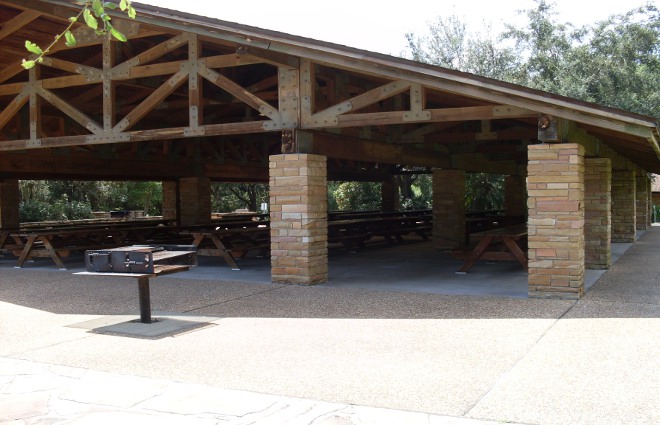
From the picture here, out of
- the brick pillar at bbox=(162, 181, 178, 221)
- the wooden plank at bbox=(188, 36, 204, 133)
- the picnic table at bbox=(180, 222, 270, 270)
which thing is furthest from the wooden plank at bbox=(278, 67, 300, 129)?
the brick pillar at bbox=(162, 181, 178, 221)

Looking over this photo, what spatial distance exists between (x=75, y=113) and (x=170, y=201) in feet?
→ 29.3

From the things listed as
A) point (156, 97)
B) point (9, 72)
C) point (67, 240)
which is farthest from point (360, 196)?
point (156, 97)

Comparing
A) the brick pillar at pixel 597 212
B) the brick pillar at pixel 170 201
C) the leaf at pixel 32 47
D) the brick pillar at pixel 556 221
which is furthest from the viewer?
the brick pillar at pixel 170 201

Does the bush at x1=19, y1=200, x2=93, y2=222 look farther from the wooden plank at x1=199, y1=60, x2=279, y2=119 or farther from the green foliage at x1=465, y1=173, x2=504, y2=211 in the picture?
the wooden plank at x1=199, y1=60, x2=279, y2=119

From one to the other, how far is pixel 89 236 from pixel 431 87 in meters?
9.18

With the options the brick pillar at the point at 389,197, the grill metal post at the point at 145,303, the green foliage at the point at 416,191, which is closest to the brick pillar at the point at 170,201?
the brick pillar at the point at 389,197

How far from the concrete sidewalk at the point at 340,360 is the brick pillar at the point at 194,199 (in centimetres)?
876

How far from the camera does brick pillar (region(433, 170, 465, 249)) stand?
14688 millimetres

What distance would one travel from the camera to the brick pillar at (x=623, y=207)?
16.2 m

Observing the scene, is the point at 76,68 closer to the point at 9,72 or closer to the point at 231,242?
the point at 9,72

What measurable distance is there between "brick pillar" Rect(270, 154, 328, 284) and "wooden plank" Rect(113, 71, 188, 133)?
1903mm

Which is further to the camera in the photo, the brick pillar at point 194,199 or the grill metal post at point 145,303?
the brick pillar at point 194,199

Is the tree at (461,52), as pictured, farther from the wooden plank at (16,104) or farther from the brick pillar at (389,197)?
the wooden plank at (16,104)

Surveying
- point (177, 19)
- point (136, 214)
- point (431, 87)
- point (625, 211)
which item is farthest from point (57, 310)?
point (136, 214)
